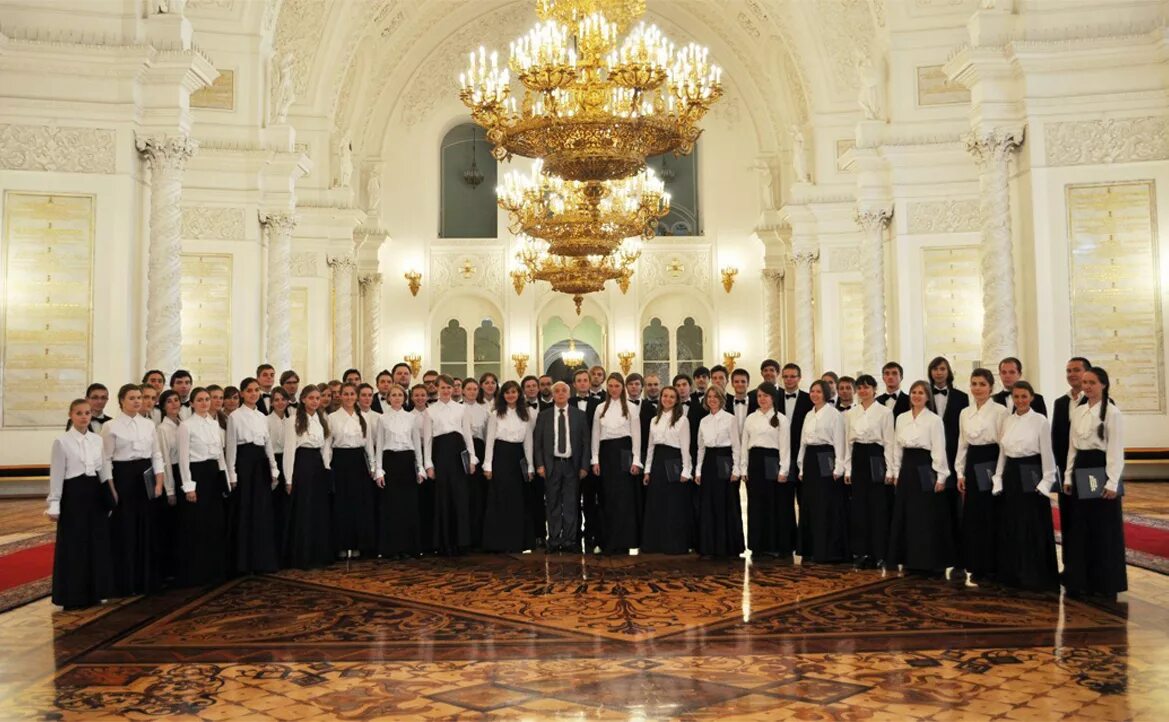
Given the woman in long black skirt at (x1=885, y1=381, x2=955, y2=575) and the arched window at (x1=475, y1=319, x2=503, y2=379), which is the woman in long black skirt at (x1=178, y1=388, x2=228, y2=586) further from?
the arched window at (x1=475, y1=319, x2=503, y2=379)

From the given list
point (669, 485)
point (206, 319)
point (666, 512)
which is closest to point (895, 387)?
point (669, 485)

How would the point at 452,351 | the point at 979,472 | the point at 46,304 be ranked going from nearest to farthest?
the point at 979,472 < the point at 46,304 < the point at 452,351

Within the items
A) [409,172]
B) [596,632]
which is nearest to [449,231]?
[409,172]

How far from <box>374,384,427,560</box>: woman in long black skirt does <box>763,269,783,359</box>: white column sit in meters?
15.8

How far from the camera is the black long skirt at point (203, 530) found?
25.5ft

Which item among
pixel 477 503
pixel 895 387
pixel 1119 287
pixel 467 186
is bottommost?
pixel 477 503

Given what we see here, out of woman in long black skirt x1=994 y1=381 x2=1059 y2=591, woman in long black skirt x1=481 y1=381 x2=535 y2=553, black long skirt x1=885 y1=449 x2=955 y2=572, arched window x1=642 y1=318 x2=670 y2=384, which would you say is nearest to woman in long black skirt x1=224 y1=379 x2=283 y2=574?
woman in long black skirt x1=481 y1=381 x2=535 y2=553

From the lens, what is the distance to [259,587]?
777cm

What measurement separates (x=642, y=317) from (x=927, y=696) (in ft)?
68.0

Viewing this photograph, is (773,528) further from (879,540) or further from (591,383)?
(591,383)

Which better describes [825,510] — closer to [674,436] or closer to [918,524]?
[918,524]

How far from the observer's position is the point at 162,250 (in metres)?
12.0

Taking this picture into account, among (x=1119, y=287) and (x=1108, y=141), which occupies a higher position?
(x=1108, y=141)

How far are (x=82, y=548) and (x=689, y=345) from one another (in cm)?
1935
